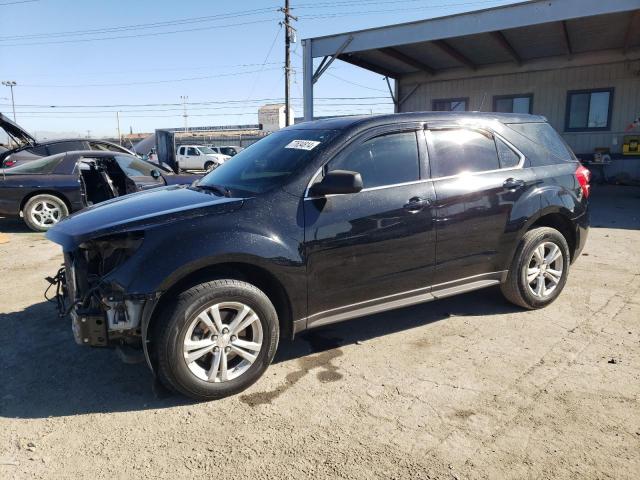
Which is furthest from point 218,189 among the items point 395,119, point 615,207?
point 615,207

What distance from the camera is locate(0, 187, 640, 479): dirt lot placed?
2.41 meters

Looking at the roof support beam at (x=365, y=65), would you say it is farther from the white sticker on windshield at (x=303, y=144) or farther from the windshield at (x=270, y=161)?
the white sticker on windshield at (x=303, y=144)

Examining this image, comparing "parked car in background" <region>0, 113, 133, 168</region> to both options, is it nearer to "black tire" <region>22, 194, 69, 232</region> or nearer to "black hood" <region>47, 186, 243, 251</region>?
"black tire" <region>22, 194, 69, 232</region>

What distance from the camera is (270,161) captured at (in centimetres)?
377

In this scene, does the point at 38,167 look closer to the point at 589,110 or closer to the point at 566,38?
the point at 566,38

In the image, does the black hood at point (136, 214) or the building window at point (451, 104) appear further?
the building window at point (451, 104)

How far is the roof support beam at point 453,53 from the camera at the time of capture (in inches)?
527

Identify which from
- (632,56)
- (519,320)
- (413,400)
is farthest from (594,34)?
(413,400)

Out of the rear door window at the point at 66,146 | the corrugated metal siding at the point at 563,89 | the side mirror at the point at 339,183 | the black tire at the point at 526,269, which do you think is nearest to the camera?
the side mirror at the point at 339,183

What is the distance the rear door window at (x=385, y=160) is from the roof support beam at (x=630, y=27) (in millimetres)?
10285

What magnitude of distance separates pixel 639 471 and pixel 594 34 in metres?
13.3

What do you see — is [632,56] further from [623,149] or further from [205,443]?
[205,443]

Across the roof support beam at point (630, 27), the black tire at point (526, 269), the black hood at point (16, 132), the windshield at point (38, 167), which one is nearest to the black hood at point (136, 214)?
the black tire at point (526, 269)

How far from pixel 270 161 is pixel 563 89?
1424 cm
